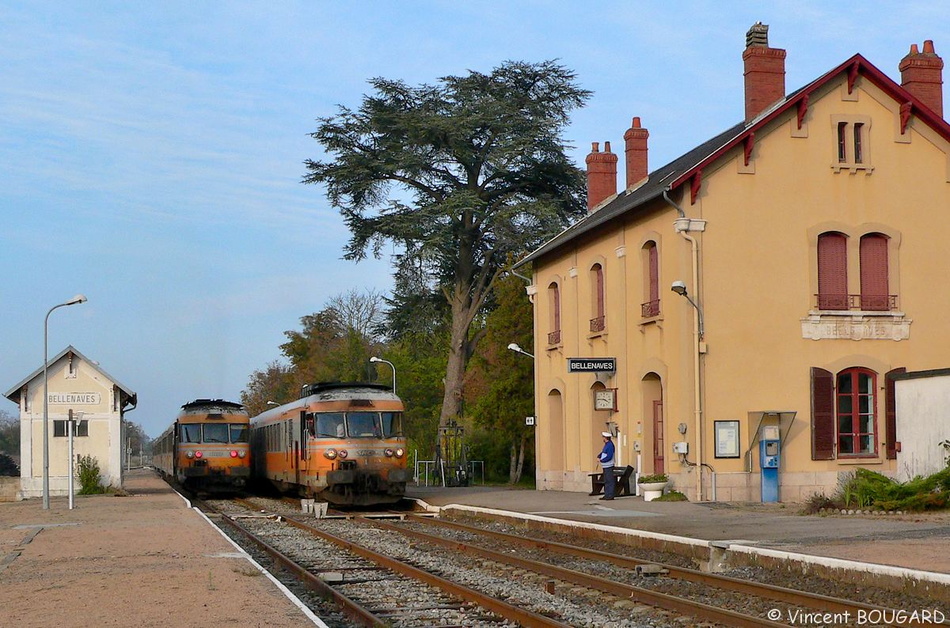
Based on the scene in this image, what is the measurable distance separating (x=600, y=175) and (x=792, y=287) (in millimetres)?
14394

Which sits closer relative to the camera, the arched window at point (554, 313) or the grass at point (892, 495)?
the grass at point (892, 495)

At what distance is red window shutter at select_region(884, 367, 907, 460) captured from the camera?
87.4ft

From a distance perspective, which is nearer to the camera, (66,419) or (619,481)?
(619,481)

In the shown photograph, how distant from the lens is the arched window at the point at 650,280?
91.9ft

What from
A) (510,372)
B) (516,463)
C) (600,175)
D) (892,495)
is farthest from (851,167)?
(516,463)

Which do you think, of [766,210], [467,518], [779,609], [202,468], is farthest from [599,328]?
[779,609]

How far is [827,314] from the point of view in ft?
87.9

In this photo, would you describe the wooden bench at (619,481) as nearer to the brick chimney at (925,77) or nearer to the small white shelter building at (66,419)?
the brick chimney at (925,77)

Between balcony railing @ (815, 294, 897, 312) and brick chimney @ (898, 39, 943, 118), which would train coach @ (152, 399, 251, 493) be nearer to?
balcony railing @ (815, 294, 897, 312)

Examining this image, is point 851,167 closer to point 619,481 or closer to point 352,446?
point 619,481

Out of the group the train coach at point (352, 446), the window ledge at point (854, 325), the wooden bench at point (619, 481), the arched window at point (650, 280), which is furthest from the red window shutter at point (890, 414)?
the train coach at point (352, 446)

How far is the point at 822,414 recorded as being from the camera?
26516 mm

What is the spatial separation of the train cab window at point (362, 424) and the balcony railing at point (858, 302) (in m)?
10.4

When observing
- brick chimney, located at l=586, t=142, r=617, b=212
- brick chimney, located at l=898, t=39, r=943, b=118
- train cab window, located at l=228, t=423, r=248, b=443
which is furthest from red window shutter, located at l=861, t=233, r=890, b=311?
train cab window, located at l=228, t=423, r=248, b=443
